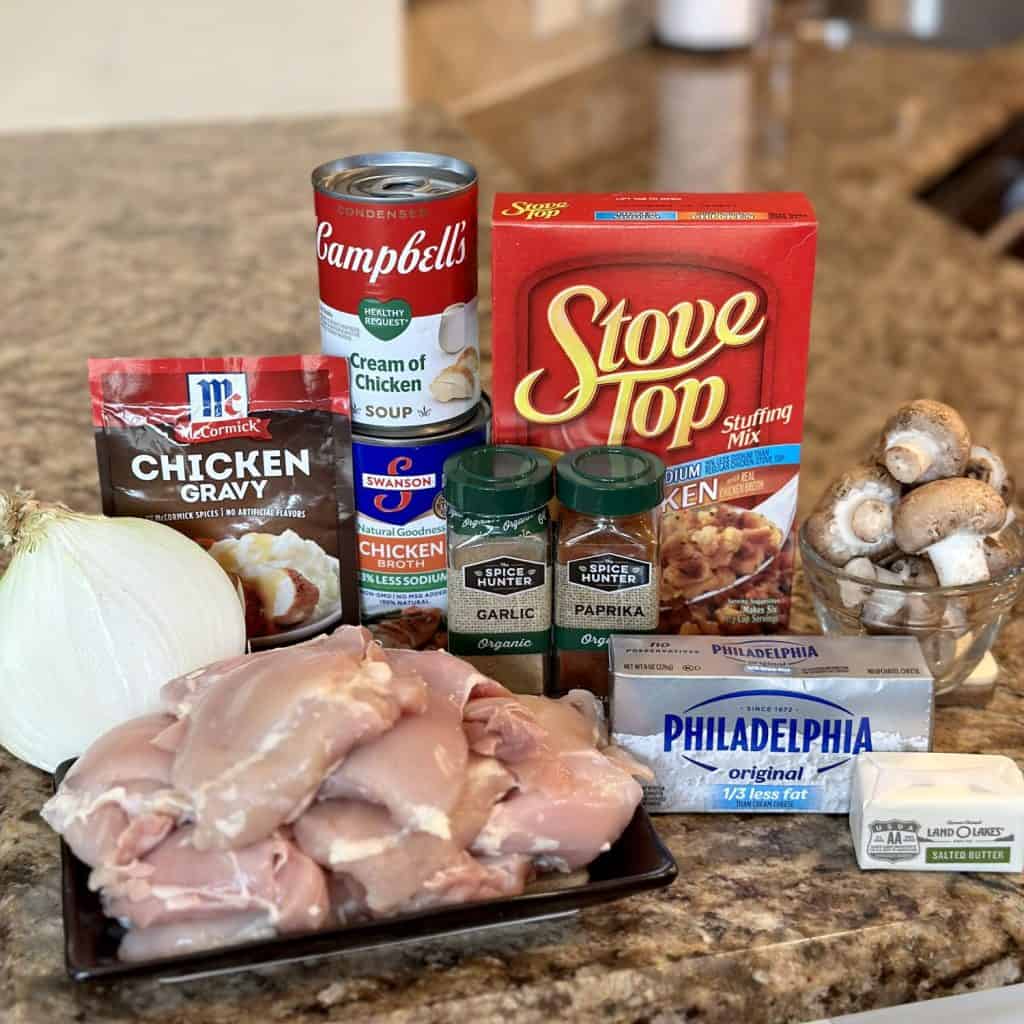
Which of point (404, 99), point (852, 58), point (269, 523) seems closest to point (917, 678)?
point (269, 523)

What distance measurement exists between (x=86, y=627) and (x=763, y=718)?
45 cm

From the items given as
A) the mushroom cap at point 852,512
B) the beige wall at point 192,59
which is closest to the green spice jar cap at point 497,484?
the mushroom cap at point 852,512

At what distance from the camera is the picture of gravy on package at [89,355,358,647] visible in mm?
1000

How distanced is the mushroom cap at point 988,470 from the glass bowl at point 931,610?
30 mm

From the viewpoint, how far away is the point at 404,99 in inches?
104

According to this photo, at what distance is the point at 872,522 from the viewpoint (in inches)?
38.7

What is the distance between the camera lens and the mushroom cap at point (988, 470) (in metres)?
1.02

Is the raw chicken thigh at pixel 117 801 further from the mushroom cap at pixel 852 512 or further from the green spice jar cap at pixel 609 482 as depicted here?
the mushroom cap at pixel 852 512

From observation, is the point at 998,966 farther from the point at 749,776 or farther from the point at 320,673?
the point at 320,673

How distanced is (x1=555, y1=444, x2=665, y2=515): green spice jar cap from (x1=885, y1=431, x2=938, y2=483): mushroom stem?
0.17 metres

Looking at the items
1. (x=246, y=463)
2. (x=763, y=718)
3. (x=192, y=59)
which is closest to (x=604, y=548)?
(x=763, y=718)

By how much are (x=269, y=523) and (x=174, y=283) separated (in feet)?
2.87

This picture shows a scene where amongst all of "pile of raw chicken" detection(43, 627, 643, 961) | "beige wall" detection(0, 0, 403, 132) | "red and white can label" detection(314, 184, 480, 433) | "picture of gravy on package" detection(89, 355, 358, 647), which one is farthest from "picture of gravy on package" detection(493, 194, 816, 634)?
"beige wall" detection(0, 0, 403, 132)

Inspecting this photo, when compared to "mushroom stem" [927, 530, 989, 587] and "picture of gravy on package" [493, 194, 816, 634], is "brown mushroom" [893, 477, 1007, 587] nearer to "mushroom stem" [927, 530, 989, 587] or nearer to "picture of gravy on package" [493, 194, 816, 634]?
"mushroom stem" [927, 530, 989, 587]
